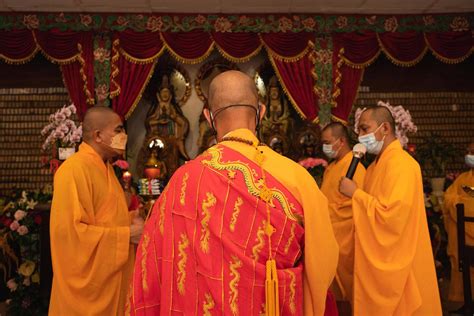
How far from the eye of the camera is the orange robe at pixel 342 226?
12.3 ft

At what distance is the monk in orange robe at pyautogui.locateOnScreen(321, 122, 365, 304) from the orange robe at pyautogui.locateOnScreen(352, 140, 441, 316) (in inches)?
24.9

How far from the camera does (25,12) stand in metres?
6.87

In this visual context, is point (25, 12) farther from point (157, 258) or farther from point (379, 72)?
point (157, 258)

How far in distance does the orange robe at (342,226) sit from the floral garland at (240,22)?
10.2 feet

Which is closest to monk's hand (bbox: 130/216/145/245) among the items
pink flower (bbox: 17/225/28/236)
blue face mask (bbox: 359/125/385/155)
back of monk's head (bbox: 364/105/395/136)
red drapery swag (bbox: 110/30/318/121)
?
blue face mask (bbox: 359/125/385/155)

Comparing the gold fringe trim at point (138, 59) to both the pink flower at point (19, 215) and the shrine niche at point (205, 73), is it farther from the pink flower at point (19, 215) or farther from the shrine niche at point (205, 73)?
the pink flower at point (19, 215)

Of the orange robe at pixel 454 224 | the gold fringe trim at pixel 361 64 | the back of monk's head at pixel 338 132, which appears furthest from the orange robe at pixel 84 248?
the gold fringe trim at pixel 361 64

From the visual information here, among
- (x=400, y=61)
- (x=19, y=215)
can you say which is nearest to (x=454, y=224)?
(x=400, y=61)

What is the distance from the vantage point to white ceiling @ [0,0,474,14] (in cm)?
657

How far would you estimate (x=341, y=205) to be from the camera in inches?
165

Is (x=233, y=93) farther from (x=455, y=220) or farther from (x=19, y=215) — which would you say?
(x=455, y=220)

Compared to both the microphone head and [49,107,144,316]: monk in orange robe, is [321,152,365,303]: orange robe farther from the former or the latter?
[49,107,144,316]: monk in orange robe

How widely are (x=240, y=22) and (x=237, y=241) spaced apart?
5856 mm

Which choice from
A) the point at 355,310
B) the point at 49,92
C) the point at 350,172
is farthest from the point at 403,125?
the point at 49,92
